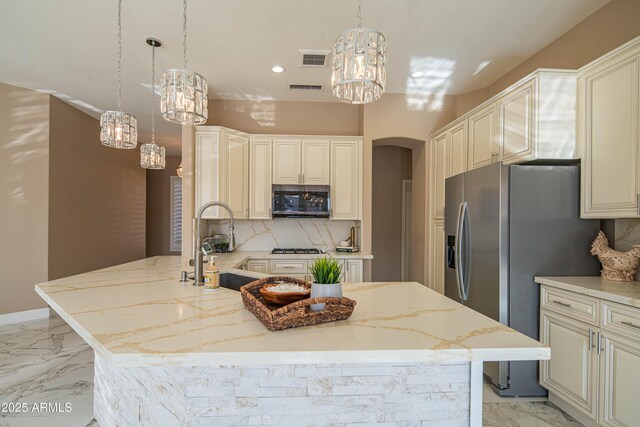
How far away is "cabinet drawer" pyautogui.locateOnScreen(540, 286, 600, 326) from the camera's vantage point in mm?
1971

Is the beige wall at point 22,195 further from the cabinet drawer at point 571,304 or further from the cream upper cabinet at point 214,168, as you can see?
the cabinet drawer at point 571,304

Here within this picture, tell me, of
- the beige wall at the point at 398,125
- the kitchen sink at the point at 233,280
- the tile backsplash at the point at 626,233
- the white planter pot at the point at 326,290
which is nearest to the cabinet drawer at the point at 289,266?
the beige wall at the point at 398,125

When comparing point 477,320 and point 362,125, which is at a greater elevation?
point 362,125

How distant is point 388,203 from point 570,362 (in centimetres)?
377

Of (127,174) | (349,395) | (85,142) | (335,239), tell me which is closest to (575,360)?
(349,395)

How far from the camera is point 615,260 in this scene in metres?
2.19

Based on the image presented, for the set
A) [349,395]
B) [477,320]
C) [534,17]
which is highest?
[534,17]

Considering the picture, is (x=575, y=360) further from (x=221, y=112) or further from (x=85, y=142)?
(x=85, y=142)

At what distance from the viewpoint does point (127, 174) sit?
6.45 metres

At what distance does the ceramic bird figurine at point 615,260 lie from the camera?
7.02 ft

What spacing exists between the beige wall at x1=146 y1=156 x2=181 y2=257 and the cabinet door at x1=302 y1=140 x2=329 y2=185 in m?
4.84

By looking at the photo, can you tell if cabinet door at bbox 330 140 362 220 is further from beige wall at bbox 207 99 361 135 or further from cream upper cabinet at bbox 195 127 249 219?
cream upper cabinet at bbox 195 127 249 219

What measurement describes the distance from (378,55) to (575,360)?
226cm

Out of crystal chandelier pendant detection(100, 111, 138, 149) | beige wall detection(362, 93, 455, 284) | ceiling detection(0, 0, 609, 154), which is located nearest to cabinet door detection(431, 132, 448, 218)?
beige wall detection(362, 93, 455, 284)
